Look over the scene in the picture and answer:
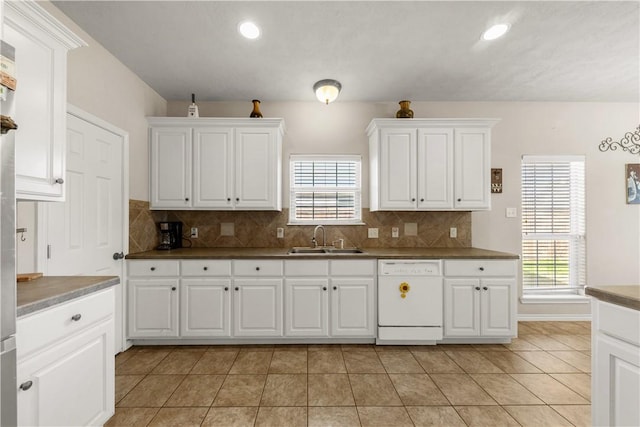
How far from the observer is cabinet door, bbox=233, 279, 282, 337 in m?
2.86

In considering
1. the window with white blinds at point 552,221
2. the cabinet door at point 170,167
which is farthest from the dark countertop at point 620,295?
the cabinet door at point 170,167

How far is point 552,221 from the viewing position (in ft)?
12.2

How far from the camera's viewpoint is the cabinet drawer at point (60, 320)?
117cm

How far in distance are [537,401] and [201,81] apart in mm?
3974

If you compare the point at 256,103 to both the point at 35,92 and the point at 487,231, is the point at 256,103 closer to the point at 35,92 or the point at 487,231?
the point at 35,92

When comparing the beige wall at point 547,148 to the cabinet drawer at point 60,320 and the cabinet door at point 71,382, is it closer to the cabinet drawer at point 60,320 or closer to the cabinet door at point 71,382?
the cabinet drawer at point 60,320

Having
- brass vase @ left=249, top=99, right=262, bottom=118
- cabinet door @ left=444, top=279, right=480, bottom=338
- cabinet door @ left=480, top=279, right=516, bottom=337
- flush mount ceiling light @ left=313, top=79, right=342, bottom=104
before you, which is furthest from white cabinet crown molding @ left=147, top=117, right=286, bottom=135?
cabinet door @ left=480, top=279, right=516, bottom=337

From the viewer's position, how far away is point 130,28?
2281mm

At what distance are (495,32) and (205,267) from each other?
317 centimetres

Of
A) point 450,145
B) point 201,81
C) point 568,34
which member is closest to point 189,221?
point 201,81

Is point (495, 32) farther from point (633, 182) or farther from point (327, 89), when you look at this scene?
point (633, 182)

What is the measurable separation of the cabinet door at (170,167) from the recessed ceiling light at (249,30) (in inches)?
51.6

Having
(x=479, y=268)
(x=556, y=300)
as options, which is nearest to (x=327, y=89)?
(x=479, y=268)

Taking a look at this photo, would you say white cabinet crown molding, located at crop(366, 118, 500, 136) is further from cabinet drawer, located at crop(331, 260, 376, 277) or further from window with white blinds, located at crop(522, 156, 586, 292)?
cabinet drawer, located at crop(331, 260, 376, 277)
